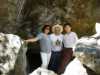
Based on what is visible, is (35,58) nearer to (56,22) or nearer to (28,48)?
(28,48)

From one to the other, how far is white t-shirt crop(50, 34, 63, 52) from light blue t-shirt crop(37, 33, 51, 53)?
6cm

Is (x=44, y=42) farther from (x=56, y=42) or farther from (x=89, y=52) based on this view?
(x=89, y=52)

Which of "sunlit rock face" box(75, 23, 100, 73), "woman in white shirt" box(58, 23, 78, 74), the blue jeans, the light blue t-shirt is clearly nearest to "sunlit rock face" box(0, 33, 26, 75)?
the light blue t-shirt

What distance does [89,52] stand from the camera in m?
8.09

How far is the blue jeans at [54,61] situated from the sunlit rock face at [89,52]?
33 centimetres

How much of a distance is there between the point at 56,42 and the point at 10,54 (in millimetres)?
725

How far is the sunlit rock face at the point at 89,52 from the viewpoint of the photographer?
7.93 m

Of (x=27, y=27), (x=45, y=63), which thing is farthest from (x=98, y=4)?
(x=45, y=63)

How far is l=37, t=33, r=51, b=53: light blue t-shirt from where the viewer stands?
7855mm

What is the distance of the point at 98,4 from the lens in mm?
9344

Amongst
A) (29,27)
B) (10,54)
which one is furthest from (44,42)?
(29,27)

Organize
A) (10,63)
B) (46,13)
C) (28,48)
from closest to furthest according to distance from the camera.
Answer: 1. (10,63)
2. (28,48)
3. (46,13)

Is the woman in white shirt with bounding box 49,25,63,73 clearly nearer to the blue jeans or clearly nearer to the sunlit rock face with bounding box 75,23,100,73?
the blue jeans

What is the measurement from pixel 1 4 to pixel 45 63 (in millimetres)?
1665
